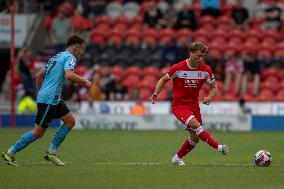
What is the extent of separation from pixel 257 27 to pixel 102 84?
6301 mm

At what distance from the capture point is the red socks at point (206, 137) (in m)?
14.0

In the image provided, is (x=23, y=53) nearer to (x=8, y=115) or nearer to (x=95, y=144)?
(x=8, y=115)

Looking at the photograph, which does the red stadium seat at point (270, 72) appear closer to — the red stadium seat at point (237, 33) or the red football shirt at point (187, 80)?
the red stadium seat at point (237, 33)

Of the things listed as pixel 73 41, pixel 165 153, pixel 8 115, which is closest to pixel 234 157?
pixel 165 153

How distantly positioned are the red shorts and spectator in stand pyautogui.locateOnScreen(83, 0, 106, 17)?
1800 centimetres

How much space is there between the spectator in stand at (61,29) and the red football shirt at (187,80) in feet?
53.8

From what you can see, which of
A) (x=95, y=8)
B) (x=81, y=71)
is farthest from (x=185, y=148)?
(x=95, y=8)

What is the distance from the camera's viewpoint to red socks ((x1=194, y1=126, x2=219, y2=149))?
45.8 ft

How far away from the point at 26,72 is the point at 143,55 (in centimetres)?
425

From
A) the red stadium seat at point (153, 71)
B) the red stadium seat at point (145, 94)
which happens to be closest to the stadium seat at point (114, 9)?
the red stadium seat at point (153, 71)

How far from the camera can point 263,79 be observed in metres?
29.0

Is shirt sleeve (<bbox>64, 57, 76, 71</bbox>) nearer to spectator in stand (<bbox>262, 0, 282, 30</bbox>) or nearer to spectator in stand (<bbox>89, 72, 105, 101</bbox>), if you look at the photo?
spectator in stand (<bbox>89, 72, 105, 101</bbox>)

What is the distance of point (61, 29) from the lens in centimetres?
3045

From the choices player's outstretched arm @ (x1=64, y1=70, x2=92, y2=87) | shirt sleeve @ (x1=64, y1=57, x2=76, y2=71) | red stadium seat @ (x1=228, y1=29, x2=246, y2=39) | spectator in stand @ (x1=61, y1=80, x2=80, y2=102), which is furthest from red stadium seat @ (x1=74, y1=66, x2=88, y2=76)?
player's outstretched arm @ (x1=64, y1=70, x2=92, y2=87)
